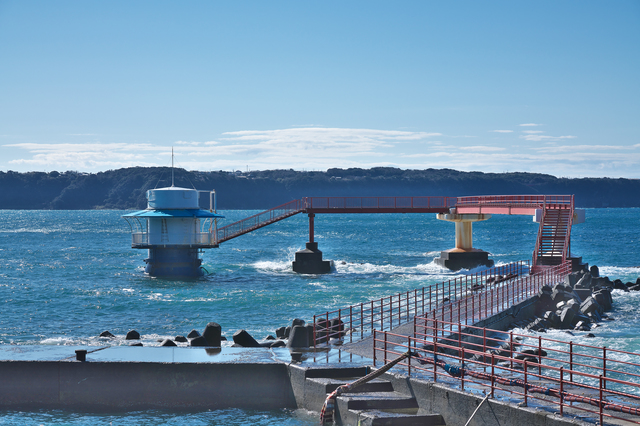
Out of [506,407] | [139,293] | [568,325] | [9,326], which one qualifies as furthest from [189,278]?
[506,407]

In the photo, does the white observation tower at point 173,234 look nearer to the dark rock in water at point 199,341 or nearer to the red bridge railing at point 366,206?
the red bridge railing at point 366,206

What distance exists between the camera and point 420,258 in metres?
64.9

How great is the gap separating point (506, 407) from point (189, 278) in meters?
34.0

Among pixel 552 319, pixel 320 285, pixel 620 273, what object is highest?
pixel 552 319

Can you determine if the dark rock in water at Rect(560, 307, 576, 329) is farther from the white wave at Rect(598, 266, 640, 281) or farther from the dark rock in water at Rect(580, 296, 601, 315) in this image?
the white wave at Rect(598, 266, 640, 281)

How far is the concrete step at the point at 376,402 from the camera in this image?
12805 millimetres

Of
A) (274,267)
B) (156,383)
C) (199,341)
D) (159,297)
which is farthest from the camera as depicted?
(274,267)

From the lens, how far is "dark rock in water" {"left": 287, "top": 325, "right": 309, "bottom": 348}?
1684cm

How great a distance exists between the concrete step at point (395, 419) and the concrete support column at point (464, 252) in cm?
3752

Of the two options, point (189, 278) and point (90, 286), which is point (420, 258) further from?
point (90, 286)

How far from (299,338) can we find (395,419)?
16.6ft

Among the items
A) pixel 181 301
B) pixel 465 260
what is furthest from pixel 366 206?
pixel 181 301

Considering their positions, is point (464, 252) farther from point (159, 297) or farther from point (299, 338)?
point (299, 338)

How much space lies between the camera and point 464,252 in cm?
4972
